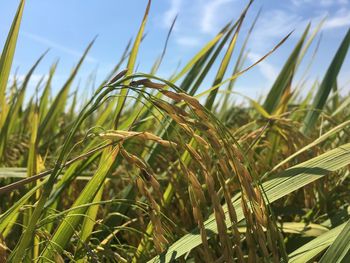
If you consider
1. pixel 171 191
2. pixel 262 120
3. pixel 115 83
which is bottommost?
pixel 171 191

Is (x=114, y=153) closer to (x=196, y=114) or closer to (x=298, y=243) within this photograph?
(x=196, y=114)

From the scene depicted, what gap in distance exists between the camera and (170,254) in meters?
0.58

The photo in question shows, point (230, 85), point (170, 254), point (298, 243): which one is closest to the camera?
point (170, 254)

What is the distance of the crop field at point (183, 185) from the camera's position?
1.46 ft

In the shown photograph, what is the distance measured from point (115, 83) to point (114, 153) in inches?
7.4

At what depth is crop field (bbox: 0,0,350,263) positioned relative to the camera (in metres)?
0.45

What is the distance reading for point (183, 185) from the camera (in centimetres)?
107

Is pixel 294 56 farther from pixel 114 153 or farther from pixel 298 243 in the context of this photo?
pixel 114 153

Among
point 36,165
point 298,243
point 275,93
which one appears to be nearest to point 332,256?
point 298,243

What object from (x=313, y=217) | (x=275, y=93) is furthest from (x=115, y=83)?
(x=275, y=93)

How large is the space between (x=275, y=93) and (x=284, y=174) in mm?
734

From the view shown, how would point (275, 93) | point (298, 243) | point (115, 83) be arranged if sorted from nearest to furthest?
point (115, 83)
point (298, 243)
point (275, 93)

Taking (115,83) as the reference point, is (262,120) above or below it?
below

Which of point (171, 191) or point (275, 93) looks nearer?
point (171, 191)
